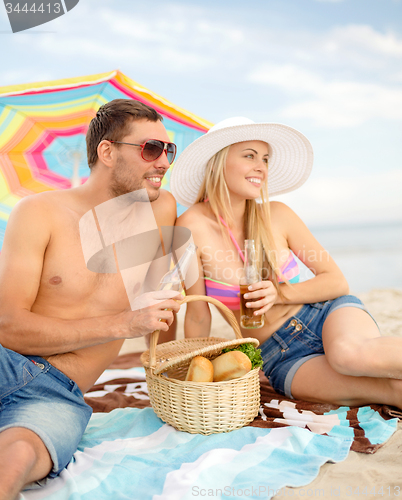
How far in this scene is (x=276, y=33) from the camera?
15.8 metres

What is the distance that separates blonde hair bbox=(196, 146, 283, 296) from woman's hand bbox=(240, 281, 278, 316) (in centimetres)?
35

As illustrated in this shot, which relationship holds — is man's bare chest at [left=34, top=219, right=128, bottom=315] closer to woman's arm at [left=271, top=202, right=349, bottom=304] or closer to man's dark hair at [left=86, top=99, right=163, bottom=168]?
man's dark hair at [left=86, top=99, right=163, bottom=168]

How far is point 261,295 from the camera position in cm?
254

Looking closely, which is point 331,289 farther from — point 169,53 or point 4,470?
point 169,53

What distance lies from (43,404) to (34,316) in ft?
1.46

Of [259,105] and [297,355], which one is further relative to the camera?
[259,105]

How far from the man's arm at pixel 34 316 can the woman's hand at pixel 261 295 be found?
633mm

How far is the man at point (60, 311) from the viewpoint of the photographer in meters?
1.88

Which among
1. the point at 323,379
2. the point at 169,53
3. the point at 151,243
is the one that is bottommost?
the point at 323,379

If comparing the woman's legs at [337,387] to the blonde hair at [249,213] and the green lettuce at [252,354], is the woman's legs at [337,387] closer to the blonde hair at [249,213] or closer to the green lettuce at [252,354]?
the green lettuce at [252,354]

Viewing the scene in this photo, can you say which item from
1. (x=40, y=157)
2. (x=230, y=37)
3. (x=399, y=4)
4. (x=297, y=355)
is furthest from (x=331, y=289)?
(x=399, y=4)

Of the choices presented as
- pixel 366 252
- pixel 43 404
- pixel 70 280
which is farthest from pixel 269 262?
pixel 366 252

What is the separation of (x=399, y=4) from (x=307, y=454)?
18.7m

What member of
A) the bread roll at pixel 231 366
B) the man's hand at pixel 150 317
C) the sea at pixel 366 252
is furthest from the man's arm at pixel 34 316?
the sea at pixel 366 252
